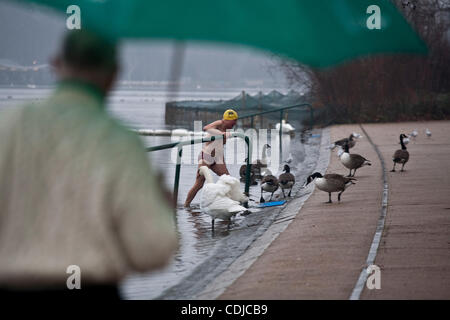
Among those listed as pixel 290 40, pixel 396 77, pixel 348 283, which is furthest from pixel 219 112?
pixel 290 40

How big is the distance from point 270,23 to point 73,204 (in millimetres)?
2003

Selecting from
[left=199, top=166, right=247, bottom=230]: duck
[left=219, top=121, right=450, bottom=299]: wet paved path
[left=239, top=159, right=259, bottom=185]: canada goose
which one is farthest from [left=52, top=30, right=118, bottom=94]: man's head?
[left=239, top=159, right=259, bottom=185]: canada goose

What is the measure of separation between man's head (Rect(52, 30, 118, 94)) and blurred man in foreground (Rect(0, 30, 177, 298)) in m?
0.16

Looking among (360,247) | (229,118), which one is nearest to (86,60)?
(360,247)

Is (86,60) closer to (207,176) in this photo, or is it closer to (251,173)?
(207,176)

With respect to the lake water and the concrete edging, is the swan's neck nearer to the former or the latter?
the lake water

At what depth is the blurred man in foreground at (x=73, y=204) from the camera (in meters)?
2.92

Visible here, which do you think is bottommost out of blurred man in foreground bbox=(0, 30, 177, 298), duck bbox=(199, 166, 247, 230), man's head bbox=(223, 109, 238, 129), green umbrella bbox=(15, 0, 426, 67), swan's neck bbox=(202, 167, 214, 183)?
duck bbox=(199, 166, 247, 230)

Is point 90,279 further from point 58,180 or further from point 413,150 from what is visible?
point 413,150

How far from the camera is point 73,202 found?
9.64 feet

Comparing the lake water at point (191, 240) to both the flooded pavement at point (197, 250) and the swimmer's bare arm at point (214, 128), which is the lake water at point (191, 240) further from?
the swimmer's bare arm at point (214, 128)

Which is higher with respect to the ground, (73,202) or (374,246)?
(73,202)

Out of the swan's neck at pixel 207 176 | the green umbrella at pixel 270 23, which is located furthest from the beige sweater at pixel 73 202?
the swan's neck at pixel 207 176

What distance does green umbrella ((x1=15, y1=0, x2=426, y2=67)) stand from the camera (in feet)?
13.1
